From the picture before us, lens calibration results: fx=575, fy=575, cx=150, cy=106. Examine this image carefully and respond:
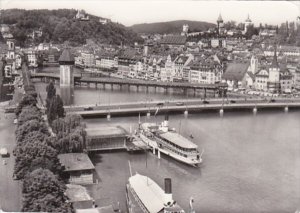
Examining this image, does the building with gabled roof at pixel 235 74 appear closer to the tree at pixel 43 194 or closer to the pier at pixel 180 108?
the pier at pixel 180 108

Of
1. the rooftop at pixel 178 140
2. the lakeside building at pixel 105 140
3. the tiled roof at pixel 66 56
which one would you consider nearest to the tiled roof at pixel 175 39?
the rooftop at pixel 178 140

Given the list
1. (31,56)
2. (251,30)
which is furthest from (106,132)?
(251,30)

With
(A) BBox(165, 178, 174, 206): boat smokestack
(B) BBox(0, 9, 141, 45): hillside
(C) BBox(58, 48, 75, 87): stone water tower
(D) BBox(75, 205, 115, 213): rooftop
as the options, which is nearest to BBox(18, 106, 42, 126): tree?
(C) BBox(58, 48, 75, 87): stone water tower

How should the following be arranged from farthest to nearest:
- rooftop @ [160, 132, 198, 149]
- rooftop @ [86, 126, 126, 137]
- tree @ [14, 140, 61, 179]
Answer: rooftop @ [86, 126, 126, 137] < rooftop @ [160, 132, 198, 149] < tree @ [14, 140, 61, 179]

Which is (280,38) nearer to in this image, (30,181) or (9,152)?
(9,152)

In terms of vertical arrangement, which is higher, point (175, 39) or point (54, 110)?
point (175, 39)

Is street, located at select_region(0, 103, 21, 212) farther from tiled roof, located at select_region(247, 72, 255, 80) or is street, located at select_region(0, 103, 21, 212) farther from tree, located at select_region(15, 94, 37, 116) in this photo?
tiled roof, located at select_region(247, 72, 255, 80)

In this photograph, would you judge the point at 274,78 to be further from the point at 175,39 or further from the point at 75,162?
the point at 75,162
